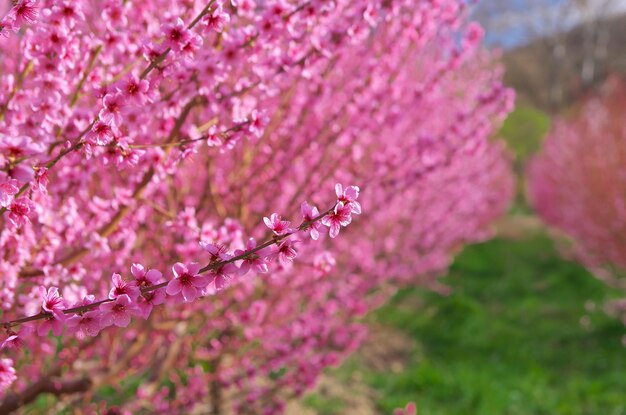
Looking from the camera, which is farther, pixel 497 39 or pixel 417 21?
pixel 497 39

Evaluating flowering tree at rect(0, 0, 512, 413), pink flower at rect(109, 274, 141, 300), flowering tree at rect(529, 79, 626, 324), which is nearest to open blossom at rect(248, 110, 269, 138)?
flowering tree at rect(0, 0, 512, 413)

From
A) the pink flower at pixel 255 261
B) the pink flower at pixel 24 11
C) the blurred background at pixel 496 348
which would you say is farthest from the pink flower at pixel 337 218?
the blurred background at pixel 496 348

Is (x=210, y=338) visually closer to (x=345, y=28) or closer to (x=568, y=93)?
(x=345, y=28)

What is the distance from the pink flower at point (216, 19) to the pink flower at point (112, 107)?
0.37m

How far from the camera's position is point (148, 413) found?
3396 millimetres

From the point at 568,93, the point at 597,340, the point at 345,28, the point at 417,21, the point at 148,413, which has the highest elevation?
the point at 568,93

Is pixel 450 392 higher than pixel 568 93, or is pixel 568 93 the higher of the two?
pixel 568 93

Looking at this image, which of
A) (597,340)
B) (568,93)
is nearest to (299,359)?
(597,340)

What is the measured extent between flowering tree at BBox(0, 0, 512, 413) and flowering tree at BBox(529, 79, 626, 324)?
17.0ft

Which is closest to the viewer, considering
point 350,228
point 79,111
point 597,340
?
point 79,111

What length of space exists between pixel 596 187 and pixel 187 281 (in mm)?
10792

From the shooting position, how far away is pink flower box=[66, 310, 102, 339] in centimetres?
121

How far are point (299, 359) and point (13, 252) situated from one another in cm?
253

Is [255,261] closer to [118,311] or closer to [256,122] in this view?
[118,311]
